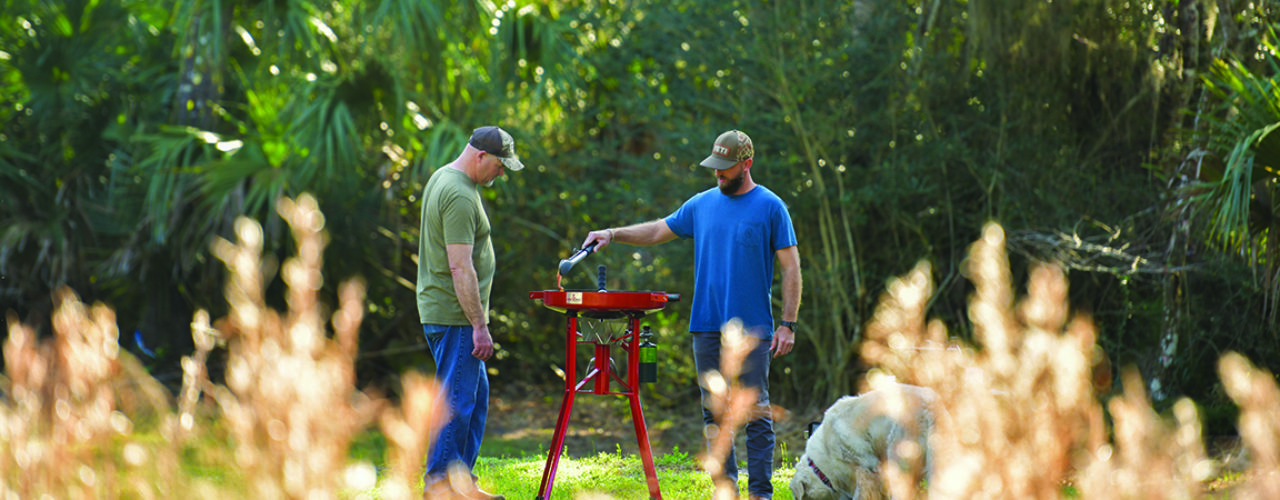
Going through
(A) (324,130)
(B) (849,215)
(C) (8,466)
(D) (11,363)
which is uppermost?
(D) (11,363)

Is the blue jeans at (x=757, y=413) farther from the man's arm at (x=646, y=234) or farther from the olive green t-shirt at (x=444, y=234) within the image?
the olive green t-shirt at (x=444, y=234)

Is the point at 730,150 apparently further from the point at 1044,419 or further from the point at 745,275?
the point at 1044,419

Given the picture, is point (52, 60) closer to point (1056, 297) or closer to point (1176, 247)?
point (1176, 247)

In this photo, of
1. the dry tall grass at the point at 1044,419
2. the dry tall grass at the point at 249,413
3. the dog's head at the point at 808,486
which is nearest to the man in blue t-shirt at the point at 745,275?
the dog's head at the point at 808,486

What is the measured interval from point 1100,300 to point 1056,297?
7.57 m

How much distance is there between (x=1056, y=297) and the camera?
1.67 metres

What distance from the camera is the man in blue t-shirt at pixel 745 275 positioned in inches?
171

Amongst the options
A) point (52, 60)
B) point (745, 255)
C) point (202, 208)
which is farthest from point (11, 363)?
point (52, 60)

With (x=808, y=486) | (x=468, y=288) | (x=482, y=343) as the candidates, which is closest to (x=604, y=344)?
(x=482, y=343)

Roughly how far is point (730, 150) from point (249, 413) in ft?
9.37

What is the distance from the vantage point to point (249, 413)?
5.81 feet

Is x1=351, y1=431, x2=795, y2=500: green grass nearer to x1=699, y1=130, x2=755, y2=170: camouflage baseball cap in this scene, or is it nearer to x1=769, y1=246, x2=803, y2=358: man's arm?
x1=769, y1=246, x2=803, y2=358: man's arm

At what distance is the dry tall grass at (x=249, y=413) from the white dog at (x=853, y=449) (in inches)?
98.6

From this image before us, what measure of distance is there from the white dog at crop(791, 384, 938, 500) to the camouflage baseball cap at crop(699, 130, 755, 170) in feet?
3.47
